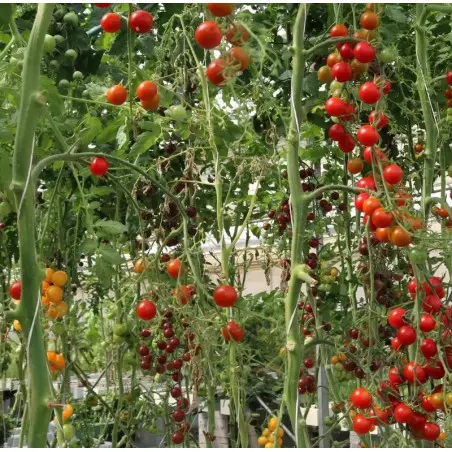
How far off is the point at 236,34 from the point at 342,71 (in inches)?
9.2

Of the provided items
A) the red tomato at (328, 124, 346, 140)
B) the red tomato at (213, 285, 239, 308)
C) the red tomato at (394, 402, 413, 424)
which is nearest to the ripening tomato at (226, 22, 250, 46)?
the red tomato at (328, 124, 346, 140)

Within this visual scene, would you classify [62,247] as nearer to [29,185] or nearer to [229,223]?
[229,223]

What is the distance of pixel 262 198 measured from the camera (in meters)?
2.81

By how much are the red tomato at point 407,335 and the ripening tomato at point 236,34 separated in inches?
20.9

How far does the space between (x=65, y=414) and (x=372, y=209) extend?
0.72m

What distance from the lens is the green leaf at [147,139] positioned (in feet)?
5.01

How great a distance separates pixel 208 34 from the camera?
3.05 ft

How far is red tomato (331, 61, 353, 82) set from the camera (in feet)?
3.71

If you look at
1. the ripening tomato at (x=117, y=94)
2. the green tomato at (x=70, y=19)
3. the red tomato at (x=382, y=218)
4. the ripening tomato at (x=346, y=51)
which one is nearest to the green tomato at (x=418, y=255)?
the red tomato at (x=382, y=218)

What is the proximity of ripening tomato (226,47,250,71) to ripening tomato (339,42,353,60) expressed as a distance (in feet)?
0.79

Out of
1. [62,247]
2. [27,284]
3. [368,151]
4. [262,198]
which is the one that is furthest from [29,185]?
[262,198]

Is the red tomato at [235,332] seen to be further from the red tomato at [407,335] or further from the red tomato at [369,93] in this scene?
the red tomato at [369,93]

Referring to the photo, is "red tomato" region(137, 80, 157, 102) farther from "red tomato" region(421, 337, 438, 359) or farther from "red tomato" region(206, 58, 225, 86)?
"red tomato" region(421, 337, 438, 359)

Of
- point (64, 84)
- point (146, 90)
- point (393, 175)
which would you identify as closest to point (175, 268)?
point (146, 90)
